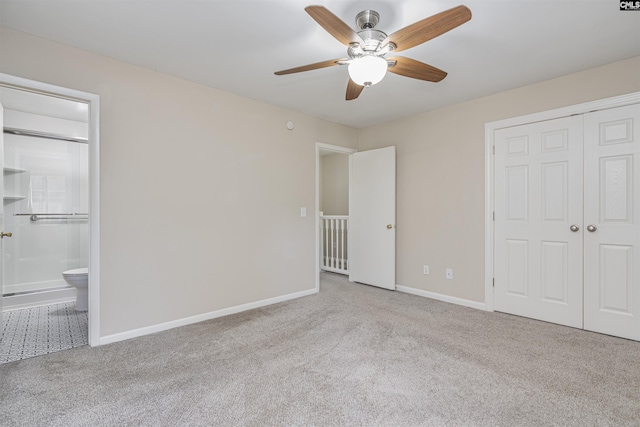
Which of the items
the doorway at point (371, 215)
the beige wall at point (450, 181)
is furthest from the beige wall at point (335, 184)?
the beige wall at point (450, 181)

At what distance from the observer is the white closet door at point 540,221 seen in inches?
110

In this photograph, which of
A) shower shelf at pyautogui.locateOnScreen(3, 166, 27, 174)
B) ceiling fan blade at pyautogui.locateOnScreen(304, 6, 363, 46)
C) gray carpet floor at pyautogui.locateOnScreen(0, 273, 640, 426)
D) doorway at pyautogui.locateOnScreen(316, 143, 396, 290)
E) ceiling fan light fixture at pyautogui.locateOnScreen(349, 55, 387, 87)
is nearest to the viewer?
ceiling fan blade at pyautogui.locateOnScreen(304, 6, 363, 46)

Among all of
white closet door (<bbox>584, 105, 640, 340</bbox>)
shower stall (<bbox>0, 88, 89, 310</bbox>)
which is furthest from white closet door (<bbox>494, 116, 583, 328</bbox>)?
shower stall (<bbox>0, 88, 89, 310</bbox>)

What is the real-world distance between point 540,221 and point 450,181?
99 cm

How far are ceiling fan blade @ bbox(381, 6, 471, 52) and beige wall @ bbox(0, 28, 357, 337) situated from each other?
1975mm

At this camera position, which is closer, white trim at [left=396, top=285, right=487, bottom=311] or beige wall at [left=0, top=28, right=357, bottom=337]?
beige wall at [left=0, top=28, right=357, bottom=337]

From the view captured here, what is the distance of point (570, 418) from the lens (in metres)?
1.60

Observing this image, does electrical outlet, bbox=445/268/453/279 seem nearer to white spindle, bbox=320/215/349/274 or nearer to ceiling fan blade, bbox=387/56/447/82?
white spindle, bbox=320/215/349/274

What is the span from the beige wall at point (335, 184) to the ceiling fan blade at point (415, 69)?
12.1 feet

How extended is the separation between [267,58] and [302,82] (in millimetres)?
504

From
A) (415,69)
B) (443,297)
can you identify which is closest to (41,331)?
(415,69)

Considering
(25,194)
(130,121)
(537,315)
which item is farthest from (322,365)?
(25,194)

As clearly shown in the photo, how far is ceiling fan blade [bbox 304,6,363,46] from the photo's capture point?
57.7 inches

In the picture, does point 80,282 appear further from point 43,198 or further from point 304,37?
point 304,37
